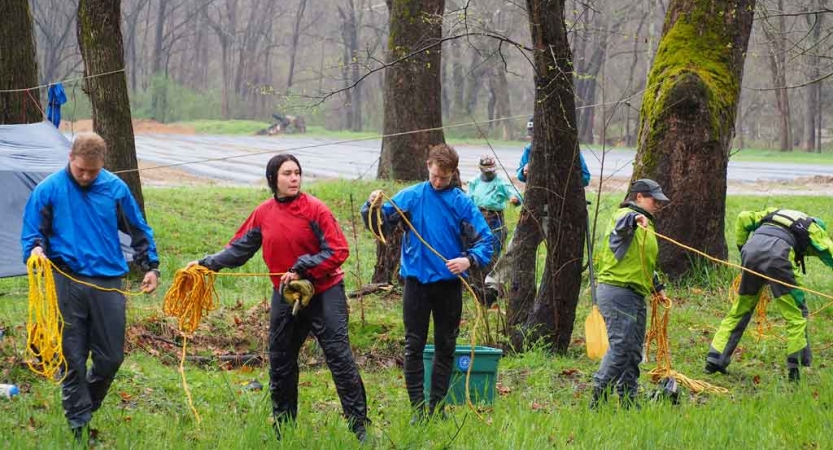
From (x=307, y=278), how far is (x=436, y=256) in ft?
3.03

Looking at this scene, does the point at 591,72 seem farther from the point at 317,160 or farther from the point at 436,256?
the point at 436,256

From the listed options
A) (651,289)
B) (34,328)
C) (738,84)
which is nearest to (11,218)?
(34,328)

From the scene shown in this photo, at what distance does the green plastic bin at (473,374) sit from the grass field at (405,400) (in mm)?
170

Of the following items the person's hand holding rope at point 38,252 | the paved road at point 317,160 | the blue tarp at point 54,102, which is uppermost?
the blue tarp at point 54,102

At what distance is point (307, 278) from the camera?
5.66m

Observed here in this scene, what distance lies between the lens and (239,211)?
17219 millimetres

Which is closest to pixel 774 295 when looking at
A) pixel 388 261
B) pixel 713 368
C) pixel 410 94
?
pixel 713 368

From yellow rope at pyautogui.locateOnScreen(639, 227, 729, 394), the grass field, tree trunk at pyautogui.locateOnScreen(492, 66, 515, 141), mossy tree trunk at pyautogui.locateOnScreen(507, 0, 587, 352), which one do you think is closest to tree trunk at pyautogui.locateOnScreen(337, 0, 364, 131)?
tree trunk at pyautogui.locateOnScreen(492, 66, 515, 141)

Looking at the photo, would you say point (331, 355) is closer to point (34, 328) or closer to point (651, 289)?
point (34, 328)

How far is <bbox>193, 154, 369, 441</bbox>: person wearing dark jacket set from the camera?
18.8 feet

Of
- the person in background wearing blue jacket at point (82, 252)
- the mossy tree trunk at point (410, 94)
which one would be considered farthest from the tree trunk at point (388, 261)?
the person in background wearing blue jacket at point (82, 252)

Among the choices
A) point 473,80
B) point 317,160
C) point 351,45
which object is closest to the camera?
point 317,160

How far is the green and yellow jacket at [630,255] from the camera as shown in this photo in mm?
6754

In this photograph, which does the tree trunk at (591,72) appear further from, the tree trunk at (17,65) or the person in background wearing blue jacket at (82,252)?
the person in background wearing blue jacket at (82,252)
